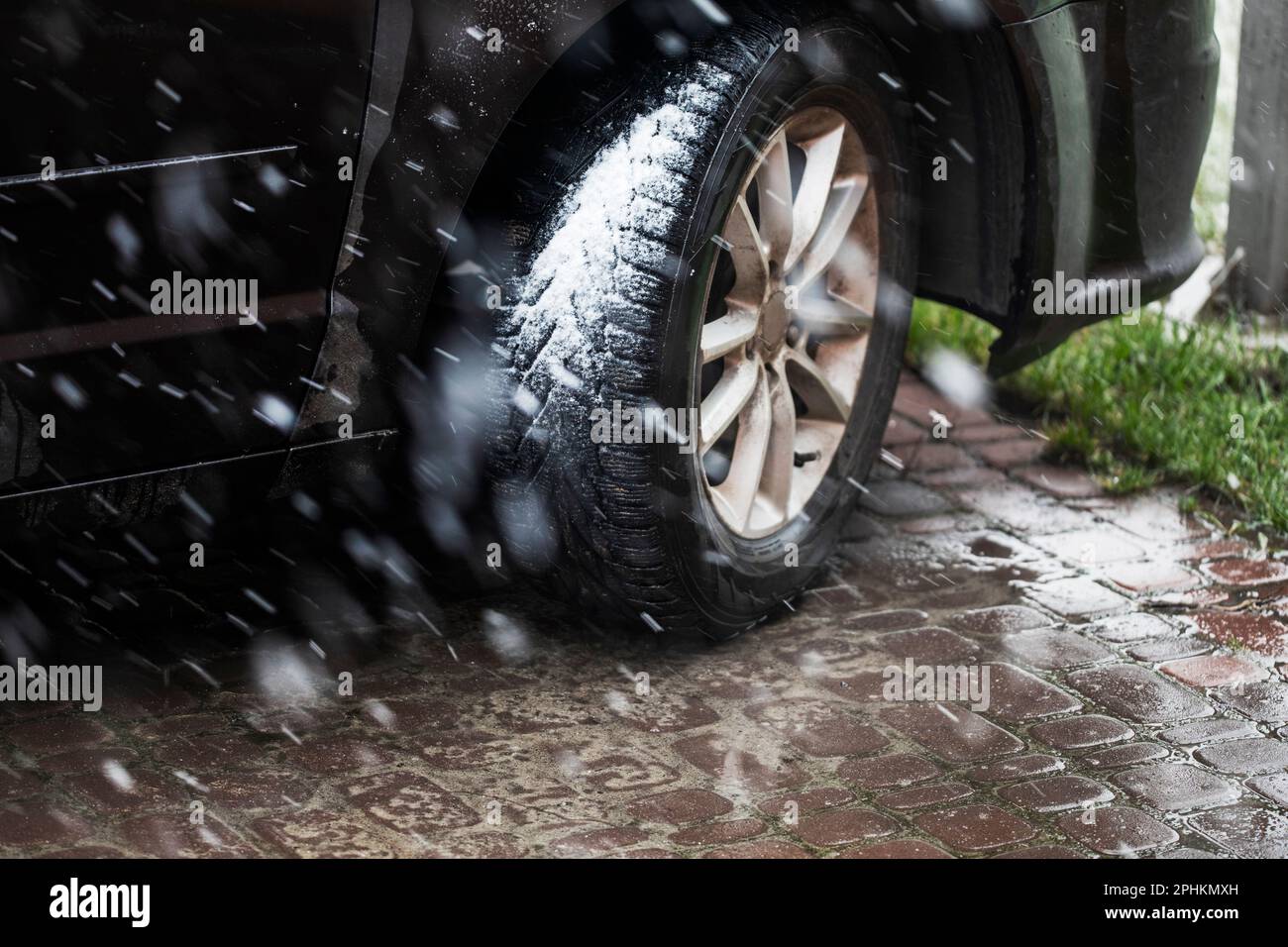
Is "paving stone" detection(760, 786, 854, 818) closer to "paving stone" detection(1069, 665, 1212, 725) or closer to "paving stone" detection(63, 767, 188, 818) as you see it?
"paving stone" detection(1069, 665, 1212, 725)

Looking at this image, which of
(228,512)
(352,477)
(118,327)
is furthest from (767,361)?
(118,327)

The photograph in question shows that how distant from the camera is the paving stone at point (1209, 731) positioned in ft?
9.52

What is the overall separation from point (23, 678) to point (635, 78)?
1.52 meters

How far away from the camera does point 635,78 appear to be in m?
2.87

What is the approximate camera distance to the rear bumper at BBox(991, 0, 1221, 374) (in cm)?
322


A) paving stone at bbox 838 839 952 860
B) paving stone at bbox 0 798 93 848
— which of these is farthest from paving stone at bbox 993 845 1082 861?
paving stone at bbox 0 798 93 848

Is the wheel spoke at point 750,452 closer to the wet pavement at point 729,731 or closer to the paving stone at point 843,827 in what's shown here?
the wet pavement at point 729,731

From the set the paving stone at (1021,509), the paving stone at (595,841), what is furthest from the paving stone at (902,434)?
the paving stone at (595,841)

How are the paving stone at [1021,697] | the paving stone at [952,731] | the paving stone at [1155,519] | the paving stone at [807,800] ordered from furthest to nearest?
the paving stone at [1155,519] → the paving stone at [1021,697] → the paving stone at [952,731] → the paving stone at [807,800]

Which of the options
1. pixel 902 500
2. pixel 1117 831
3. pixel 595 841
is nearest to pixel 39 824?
pixel 595 841

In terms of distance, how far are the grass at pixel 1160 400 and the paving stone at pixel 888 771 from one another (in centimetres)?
151

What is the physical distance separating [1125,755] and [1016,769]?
0.21 m

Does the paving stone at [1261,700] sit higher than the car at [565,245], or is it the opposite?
the car at [565,245]
